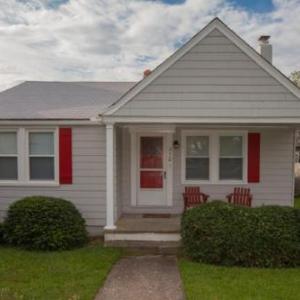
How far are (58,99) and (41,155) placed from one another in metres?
1.86

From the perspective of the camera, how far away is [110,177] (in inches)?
307

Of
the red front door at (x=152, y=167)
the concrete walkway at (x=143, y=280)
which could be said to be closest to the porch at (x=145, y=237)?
the concrete walkway at (x=143, y=280)

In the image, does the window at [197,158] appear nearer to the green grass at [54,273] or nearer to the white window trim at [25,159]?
the green grass at [54,273]

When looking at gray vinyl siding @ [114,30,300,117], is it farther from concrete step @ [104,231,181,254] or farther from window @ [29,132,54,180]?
concrete step @ [104,231,181,254]

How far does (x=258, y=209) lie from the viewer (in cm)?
686

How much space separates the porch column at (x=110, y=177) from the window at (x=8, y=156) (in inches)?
99.1

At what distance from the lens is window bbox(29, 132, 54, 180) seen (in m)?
8.62

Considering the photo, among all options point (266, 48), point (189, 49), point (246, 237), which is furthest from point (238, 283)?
point (266, 48)

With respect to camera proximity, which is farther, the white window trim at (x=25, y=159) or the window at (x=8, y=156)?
the window at (x=8, y=156)

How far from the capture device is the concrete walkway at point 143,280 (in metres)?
5.15

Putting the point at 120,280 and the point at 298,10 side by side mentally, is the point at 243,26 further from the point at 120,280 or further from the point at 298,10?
the point at 120,280

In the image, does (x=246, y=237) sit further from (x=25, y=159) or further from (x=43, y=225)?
(x=25, y=159)

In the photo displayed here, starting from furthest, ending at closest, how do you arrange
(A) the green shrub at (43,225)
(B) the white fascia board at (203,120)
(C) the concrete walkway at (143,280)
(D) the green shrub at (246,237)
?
(B) the white fascia board at (203,120) → (A) the green shrub at (43,225) → (D) the green shrub at (246,237) → (C) the concrete walkway at (143,280)

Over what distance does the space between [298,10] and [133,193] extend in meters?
7.01
